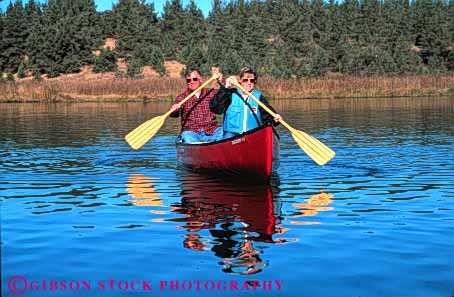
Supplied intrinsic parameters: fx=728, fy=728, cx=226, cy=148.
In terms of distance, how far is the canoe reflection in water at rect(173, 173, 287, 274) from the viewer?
5598 millimetres

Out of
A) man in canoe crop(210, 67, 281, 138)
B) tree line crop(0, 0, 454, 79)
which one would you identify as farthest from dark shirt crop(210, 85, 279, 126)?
tree line crop(0, 0, 454, 79)

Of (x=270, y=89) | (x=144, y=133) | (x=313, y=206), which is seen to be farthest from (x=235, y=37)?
(x=313, y=206)

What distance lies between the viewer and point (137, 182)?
32.9 ft

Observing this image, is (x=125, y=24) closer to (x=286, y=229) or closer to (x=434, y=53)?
(x=434, y=53)

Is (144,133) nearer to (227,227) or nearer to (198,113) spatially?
(198,113)

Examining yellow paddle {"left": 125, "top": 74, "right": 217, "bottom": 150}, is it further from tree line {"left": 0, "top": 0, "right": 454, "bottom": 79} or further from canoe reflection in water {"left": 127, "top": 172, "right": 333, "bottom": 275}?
tree line {"left": 0, "top": 0, "right": 454, "bottom": 79}

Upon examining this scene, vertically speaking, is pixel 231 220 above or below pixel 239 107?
below

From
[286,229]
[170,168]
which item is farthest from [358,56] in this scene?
[286,229]

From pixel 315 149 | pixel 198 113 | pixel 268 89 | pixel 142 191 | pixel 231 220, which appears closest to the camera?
pixel 231 220

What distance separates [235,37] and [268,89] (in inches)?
1302

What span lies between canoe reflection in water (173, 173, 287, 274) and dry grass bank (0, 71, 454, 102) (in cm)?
2878

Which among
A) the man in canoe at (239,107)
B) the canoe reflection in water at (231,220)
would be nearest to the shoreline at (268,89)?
the man in canoe at (239,107)

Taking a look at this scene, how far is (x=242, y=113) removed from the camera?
1024cm

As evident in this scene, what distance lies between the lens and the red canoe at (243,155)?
933cm
